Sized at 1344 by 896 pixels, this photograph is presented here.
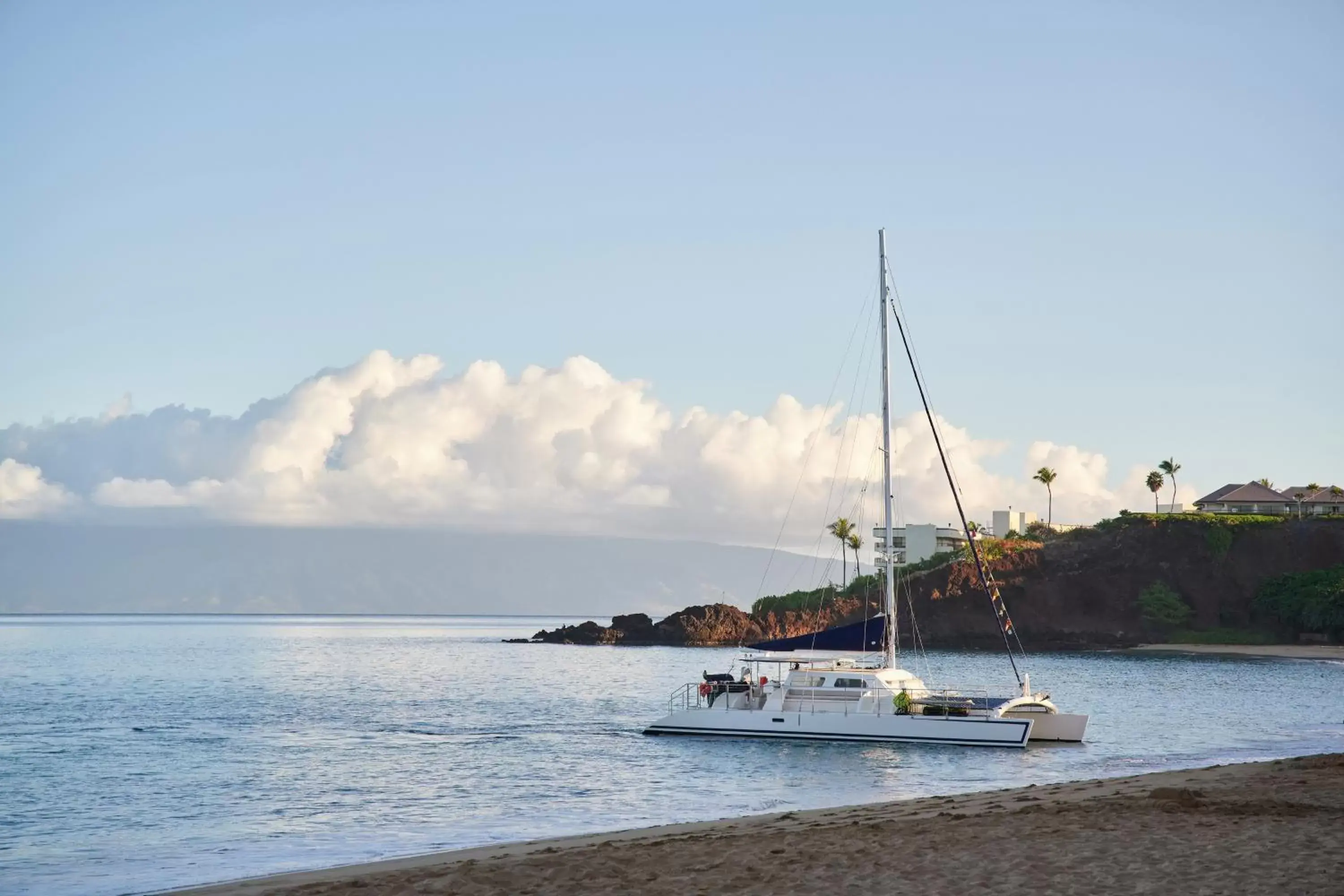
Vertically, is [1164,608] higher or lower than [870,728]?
higher

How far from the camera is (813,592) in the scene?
147m

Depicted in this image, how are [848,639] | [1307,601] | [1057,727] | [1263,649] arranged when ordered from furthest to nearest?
[1307,601] → [1263,649] → [848,639] → [1057,727]

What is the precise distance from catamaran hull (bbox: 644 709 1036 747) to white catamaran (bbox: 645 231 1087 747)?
3cm

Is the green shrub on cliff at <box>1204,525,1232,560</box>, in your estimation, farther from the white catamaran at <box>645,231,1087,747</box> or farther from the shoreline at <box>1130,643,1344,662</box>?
the white catamaran at <box>645,231,1087,747</box>

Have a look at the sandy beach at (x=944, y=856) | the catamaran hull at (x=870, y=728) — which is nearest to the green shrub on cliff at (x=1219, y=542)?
the catamaran hull at (x=870, y=728)

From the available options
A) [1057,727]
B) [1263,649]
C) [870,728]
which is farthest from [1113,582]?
[870,728]

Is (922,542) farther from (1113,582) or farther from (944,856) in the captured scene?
(944,856)

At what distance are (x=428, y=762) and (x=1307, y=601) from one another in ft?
346

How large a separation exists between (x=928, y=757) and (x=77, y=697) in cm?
5375

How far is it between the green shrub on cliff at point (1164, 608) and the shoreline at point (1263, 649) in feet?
12.0

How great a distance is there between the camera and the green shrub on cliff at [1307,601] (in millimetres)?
119062

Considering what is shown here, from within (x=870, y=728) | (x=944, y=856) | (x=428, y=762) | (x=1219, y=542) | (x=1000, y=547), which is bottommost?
(x=428, y=762)

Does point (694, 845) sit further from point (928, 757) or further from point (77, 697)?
point (77, 697)

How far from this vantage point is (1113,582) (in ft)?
445
